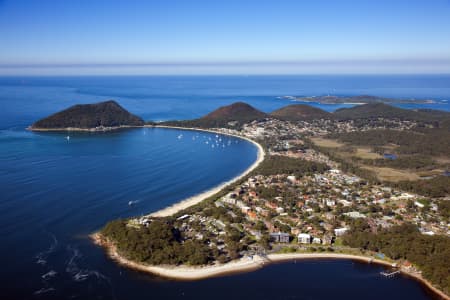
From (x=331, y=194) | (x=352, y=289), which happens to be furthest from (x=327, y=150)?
(x=352, y=289)

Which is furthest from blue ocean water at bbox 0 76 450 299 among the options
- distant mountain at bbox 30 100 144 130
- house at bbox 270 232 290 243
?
distant mountain at bbox 30 100 144 130

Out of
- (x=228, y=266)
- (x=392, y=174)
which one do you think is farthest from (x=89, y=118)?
(x=228, y=266)

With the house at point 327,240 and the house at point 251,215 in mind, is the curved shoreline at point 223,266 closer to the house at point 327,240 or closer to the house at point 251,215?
the house at point 327,240

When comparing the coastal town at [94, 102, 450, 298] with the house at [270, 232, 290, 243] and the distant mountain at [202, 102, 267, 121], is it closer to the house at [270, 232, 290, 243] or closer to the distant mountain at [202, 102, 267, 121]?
the house at [270, 232, 290, 243]

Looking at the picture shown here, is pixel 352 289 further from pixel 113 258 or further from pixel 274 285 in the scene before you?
pixel 113 258

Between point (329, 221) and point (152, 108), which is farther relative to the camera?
point (152, 108)

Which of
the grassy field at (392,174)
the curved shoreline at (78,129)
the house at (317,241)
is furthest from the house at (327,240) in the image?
the curved shoreline at (78,129)

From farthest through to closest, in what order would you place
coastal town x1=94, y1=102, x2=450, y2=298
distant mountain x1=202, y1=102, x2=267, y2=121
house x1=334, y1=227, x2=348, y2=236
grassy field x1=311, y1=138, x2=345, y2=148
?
distant mountain x1=202, y1=102, x2=267, y2=121
grassy field x1=311, y1=138, x2=345, y2=148
house x1=334, y1=227, x2=348, y2=236
coastal town x1=94, y1=102, x2=450, y2=298
